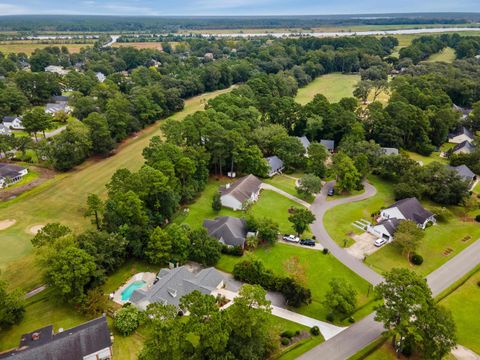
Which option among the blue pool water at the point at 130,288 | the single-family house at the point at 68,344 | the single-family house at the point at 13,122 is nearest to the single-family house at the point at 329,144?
the blue pool water at the point at 130,288

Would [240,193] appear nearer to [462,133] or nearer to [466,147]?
[466,147]

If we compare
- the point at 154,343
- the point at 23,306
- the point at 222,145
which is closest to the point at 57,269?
the point at 23,306

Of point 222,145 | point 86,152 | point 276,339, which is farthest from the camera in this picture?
point 86,152

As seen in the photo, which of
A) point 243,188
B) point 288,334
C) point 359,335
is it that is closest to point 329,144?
point 243,188

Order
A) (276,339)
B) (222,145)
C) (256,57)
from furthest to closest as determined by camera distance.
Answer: (256,57) < (222,145) < (276,339)

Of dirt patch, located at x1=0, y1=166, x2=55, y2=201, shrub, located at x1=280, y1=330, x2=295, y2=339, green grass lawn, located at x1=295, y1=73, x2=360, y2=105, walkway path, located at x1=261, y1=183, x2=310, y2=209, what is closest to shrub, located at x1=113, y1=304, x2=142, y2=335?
shrub, located at x1=280, y1=330, x2=295, y2=339

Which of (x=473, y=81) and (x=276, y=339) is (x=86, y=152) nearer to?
(x=276, y=339)

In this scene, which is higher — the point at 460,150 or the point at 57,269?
the point at 57,269
